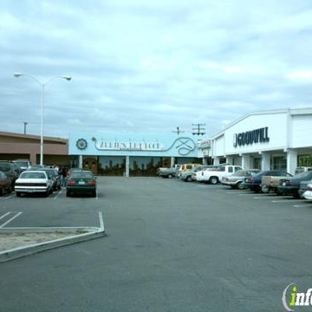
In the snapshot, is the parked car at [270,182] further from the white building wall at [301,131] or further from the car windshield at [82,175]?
the car windshield at [82,175]

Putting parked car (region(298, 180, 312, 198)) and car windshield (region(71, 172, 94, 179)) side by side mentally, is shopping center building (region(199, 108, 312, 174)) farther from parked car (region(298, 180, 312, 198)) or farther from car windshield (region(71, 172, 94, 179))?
car windshield (region(71, 172, 94, 179))

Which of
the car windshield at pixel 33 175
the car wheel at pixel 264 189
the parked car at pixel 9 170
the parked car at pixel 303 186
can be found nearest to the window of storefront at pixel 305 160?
the car wheel at pixel 264 189

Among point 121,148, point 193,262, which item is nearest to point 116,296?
point 193,262

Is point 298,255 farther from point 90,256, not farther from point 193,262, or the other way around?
point 90,256

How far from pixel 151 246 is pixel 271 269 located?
126 inches

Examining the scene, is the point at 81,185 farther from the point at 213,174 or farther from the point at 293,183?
the point at 213,174

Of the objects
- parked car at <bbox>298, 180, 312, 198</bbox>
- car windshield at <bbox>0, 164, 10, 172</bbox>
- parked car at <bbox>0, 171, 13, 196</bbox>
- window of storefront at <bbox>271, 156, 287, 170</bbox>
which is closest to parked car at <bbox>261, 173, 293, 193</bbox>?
parked car at <bbox>298, 180, 312, 198</bbox>

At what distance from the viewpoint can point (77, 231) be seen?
1268 centimetres

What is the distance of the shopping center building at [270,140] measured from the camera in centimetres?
3541

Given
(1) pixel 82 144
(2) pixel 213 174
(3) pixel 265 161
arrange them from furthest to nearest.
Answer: (1) pixel 82 144, (2) pixel 213 174, (3) pixel 265 161

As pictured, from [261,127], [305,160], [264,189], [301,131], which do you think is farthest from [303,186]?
[261,127]

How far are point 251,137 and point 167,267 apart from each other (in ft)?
123

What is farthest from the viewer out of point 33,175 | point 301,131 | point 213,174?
point 213,174

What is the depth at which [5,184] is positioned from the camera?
27531 mm
